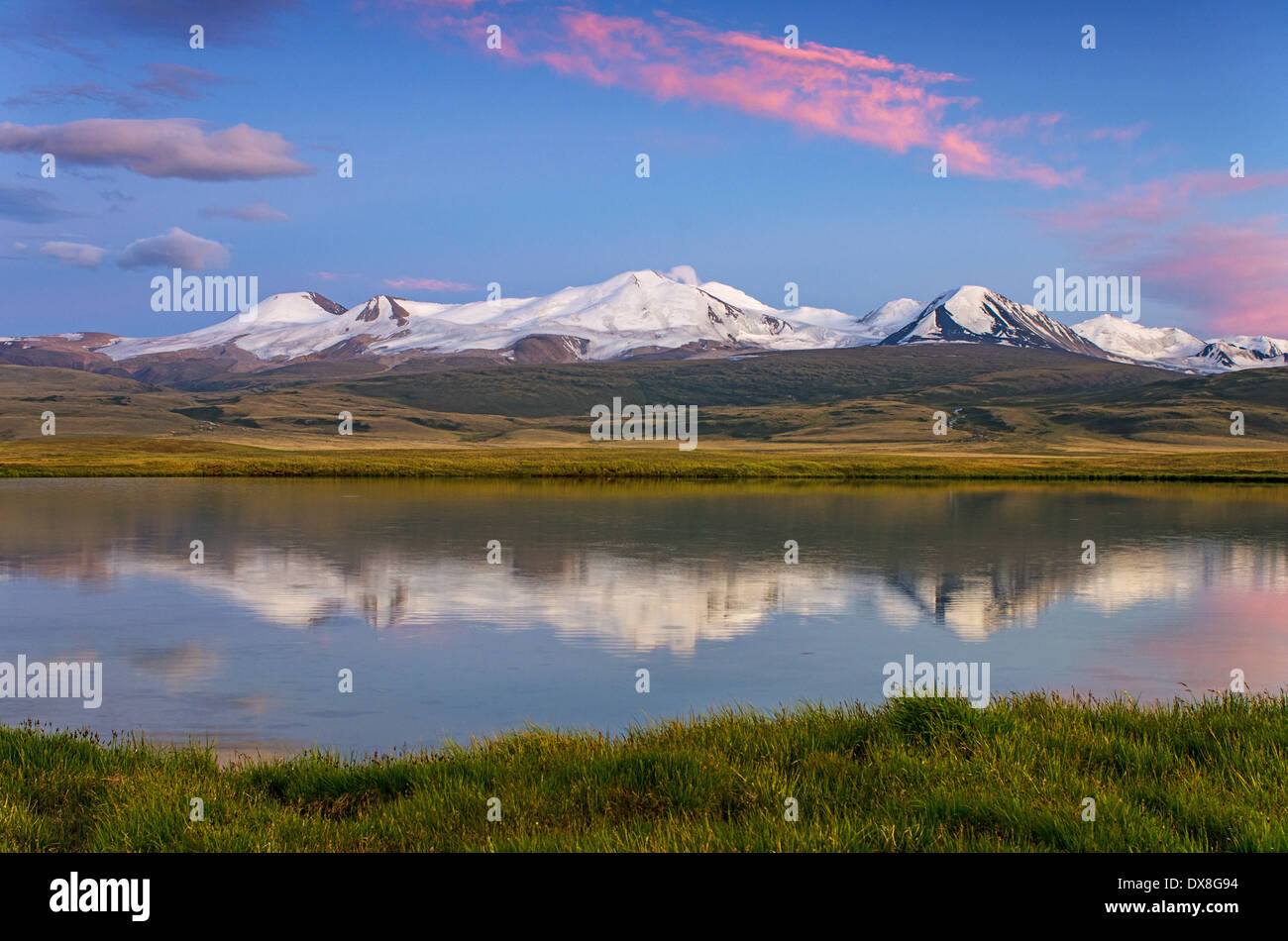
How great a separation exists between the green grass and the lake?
3.62m

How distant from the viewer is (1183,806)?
8.41 m

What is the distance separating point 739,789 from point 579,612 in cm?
1580

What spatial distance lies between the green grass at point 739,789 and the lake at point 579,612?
3620mm

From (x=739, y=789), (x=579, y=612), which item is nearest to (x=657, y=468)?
(x=579, y=612)

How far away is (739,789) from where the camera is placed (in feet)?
30.6

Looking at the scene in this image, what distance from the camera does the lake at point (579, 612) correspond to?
55.2ft

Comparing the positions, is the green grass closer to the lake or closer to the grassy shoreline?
the lake

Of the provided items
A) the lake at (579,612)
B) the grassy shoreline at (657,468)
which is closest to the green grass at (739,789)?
the lake at (579,612)

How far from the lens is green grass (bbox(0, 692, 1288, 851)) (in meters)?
7.91

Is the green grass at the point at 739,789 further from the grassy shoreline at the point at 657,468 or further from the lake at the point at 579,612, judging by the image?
A: the grassy shoreline at the point at 657,468

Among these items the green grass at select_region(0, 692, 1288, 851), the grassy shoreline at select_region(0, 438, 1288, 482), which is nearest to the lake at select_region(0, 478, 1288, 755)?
the green grass at select_region(0, 692, 1288, 851)
